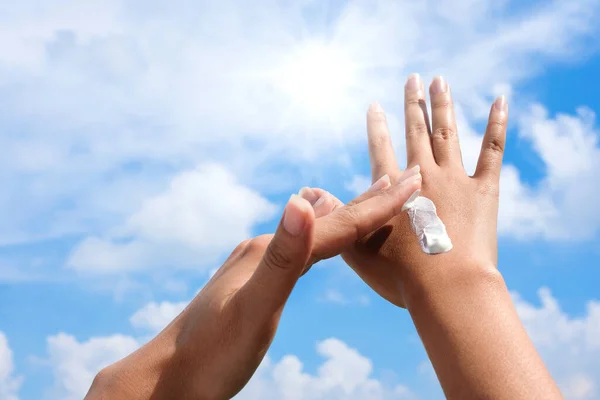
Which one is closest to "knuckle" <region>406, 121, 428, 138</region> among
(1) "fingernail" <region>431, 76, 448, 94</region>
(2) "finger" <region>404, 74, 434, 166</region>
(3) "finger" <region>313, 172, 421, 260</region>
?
(2) "finger" <region>404, 74, 434, 166</region>

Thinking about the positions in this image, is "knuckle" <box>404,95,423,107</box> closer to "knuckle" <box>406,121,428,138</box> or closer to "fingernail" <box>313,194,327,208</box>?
"knuckle" <box>406,121,428,138</box>

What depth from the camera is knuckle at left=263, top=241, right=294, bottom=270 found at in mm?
2396

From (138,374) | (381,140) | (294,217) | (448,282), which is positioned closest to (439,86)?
(381,140)

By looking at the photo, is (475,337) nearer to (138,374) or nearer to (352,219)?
(352,219)

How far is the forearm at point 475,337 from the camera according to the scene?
107 inches

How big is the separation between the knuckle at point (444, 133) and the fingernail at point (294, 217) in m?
2.16

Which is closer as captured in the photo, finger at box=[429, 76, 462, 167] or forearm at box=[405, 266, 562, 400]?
forearm at box=[405, 266, 562, 400]

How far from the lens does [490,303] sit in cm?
310

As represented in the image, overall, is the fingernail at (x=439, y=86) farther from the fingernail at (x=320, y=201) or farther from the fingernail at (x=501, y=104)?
the fingernail at (x=320, y=201)

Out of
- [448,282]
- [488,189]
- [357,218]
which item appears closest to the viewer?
[357,218]

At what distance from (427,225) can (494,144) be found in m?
1.08

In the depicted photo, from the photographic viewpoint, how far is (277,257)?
241 centimetres

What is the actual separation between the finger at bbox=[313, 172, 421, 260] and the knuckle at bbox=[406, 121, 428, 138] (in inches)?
43.8

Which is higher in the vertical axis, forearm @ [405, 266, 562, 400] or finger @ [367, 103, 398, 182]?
finger @ [367, 103, 398, 182]
